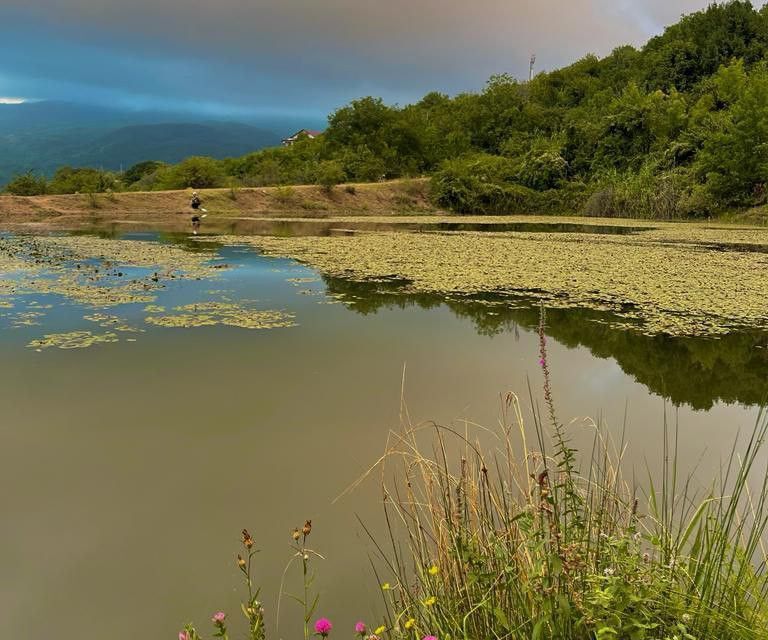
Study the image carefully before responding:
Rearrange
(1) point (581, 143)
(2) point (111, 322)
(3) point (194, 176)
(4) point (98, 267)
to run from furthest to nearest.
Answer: (1) point (581, 143) → (3) point (194, 176) → (4) point (98, 267) → (2) point (111, 322)

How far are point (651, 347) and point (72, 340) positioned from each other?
5.96 m

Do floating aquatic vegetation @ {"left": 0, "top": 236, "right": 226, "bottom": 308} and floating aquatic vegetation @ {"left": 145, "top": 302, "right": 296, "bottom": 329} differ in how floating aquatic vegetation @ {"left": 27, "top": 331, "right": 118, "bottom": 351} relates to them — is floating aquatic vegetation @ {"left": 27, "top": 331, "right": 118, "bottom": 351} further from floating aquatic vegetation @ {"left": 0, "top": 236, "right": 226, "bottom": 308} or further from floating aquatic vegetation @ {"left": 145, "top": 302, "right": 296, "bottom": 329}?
floating aquatic vegetation @ {"left": 0, "top": 236, "right": 226, "bottom": 308}

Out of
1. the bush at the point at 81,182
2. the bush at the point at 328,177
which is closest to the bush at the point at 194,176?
the bush at the point at 81,182

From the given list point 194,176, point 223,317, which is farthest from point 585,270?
point 194,176

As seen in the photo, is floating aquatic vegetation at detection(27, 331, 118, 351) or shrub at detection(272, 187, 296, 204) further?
shrub at detection(272, 187, 296, 204)

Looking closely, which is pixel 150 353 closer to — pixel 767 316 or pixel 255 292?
pixel 255 292

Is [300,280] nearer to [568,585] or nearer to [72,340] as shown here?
[72,340]

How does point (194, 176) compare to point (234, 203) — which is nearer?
point (234, 203)

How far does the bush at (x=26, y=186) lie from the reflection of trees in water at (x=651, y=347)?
86.0 ft

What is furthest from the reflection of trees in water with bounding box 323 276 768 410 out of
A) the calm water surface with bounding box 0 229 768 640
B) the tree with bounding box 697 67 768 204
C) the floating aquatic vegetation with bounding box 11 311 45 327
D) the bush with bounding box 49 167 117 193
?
the bush with bounding box 49 167 117 193

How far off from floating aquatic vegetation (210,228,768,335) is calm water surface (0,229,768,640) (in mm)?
912

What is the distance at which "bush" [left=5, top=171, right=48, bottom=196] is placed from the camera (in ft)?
90.7

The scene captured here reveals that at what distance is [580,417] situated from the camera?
407 cm

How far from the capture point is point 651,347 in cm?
598
